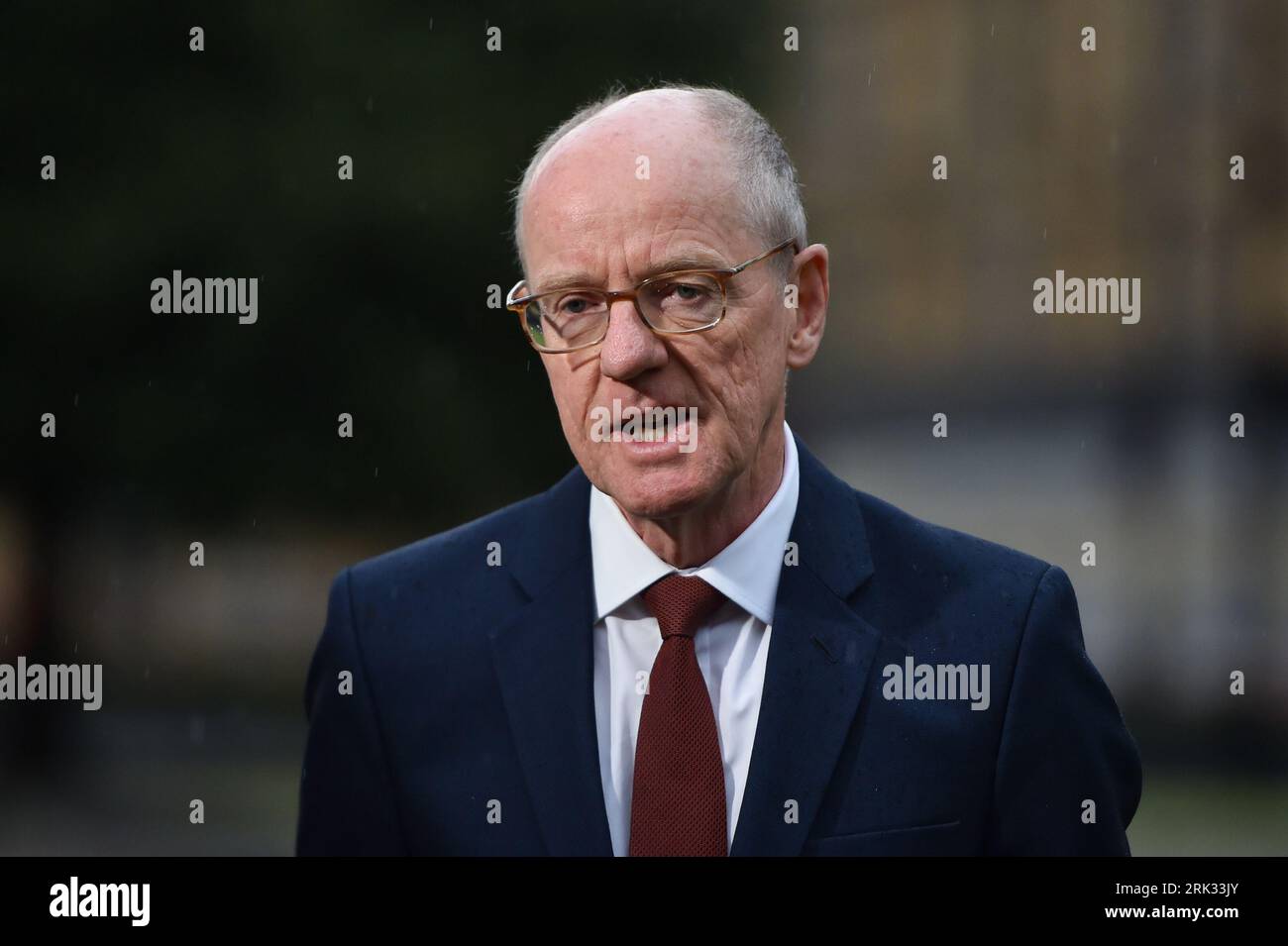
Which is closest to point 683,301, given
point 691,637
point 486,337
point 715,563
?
point 715,563

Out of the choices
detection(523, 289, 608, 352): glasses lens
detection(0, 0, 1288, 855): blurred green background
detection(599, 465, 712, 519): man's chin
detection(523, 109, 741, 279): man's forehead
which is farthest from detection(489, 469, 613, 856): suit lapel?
detection(0, 0, 1288, 855): blurred green background

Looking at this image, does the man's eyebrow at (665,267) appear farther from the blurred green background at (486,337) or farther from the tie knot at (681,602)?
the blurred green background at (486,337)

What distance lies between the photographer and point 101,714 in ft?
40.1

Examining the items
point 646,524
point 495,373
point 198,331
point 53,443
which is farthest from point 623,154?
point 53,443

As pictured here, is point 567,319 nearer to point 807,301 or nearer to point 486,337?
point 807,301

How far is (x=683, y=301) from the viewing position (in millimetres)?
3287

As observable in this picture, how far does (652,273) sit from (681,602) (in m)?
0.76

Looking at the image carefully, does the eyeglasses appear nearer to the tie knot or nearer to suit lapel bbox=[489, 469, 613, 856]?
suit lapel bbox=[489, 469, 613, 856]

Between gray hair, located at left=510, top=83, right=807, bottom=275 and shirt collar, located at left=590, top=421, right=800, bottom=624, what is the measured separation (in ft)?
2.09

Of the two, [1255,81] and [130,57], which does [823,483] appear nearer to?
[130,57]

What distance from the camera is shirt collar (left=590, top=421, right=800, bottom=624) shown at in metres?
3.39

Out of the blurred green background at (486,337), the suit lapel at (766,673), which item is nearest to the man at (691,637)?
the suit lapel at (766,673)

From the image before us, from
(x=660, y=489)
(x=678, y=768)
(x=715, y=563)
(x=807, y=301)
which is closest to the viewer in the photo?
(x=678, y=768)

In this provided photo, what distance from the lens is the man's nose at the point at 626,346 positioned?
321cm
